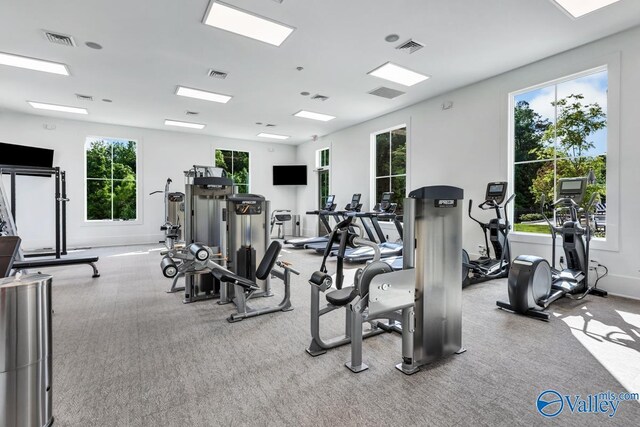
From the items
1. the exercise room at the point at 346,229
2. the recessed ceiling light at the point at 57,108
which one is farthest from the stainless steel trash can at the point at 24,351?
the recessed ceiling light at the point at 57,108

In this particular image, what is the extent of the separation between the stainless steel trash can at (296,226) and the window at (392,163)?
3.88m

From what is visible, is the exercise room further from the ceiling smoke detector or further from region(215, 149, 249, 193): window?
region(215, 149, 249, 193): window

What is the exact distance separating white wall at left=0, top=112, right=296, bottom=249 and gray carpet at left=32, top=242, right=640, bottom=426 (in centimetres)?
610

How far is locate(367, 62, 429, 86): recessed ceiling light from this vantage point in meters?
5.23

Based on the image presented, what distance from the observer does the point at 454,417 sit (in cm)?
181

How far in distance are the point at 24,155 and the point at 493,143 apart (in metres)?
10.2

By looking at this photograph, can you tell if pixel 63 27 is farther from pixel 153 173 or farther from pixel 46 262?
pixel 153 173

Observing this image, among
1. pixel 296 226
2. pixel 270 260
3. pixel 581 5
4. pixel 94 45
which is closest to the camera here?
pixel 270 260

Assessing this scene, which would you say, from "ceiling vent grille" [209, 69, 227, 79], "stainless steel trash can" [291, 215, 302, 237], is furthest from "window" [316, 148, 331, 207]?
"ceiling vent grille" [209, 69, 227, 79]

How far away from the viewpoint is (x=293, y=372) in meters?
2.30

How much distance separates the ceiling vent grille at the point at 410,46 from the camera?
4363mm

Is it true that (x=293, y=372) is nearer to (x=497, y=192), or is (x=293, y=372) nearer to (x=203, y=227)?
(x=203, y=227)

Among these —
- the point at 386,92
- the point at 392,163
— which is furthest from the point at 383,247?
the point at 386,92

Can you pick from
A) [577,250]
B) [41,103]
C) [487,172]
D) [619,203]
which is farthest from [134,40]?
[619,203]
